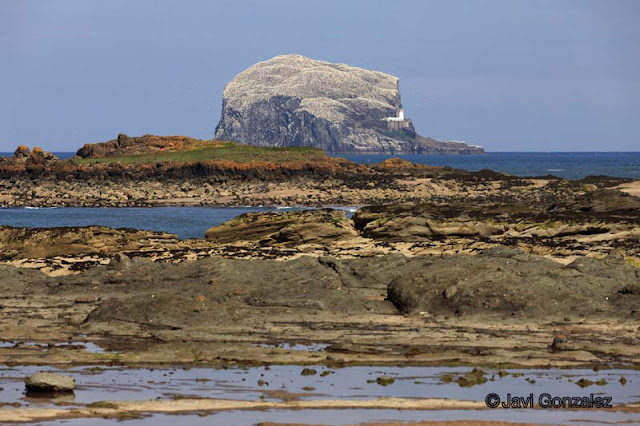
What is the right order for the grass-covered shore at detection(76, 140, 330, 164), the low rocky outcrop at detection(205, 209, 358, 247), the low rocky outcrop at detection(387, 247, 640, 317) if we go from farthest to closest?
the grass-covered shore at detection(76, 140, 330, 164), the low rocky outcrop at detection(205, 209, 358, 247), the low rocky outcrop at detection(387, 247, 640, 317)

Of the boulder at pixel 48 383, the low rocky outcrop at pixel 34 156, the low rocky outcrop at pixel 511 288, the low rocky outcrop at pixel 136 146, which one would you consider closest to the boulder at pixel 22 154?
the low rocky outcrop at pixel 34 156

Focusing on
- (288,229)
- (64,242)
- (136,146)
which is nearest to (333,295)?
(288,229)

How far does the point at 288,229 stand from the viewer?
40.5 meters

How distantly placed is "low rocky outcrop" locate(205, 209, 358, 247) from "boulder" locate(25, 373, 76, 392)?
22168 mm

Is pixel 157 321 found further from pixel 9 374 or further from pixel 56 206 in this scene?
pixel 56 206

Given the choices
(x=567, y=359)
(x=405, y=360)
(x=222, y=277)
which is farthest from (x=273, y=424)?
(x=222, y=277)

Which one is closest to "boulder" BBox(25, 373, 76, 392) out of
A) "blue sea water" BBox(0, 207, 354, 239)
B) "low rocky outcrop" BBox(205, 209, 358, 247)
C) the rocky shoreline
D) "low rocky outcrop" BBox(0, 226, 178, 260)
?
the rocky shoreline

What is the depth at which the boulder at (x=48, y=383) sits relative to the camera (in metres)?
17.7

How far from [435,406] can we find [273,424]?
8.70 ft

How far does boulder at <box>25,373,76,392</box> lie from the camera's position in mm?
17734

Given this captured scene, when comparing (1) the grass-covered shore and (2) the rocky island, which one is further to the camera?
(1) the grass-covered shore

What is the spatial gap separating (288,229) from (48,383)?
2306 centimetres

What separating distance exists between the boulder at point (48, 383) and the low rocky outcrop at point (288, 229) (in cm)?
2217

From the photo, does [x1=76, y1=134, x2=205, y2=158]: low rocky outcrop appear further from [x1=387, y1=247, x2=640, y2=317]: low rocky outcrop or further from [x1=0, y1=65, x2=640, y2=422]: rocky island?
[x1=387, y1=247, x2=640, y2=317]: low rocky outcrop
